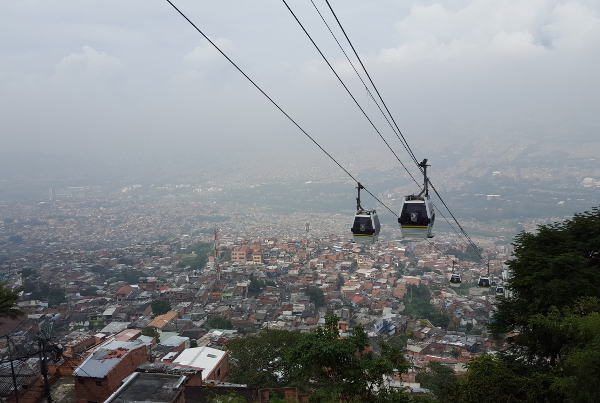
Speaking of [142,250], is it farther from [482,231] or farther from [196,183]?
[196,183]

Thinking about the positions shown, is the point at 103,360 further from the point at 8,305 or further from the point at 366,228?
the point at 366,228

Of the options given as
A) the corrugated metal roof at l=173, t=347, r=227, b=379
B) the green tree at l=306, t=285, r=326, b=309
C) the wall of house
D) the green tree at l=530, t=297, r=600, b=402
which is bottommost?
the green tree at l=306, t=285, r=326, b=309

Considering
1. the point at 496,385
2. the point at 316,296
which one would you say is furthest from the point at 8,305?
the point at 316,296

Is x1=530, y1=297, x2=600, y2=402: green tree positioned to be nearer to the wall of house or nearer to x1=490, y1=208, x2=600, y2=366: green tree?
x1=490, y1=208, x2=600, y2=366: green tree

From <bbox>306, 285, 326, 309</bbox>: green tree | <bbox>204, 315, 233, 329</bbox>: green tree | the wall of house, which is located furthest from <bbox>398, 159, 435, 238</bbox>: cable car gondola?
<bbox>306, 285, 326, 309</bbox>: green tree

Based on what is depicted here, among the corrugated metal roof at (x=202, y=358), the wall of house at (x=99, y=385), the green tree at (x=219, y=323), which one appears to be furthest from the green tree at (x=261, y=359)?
the green tree at (x=219, y=323)

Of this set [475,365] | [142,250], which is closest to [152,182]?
[142,250]

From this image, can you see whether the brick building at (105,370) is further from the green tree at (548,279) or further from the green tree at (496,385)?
the green tree at (548,279)
